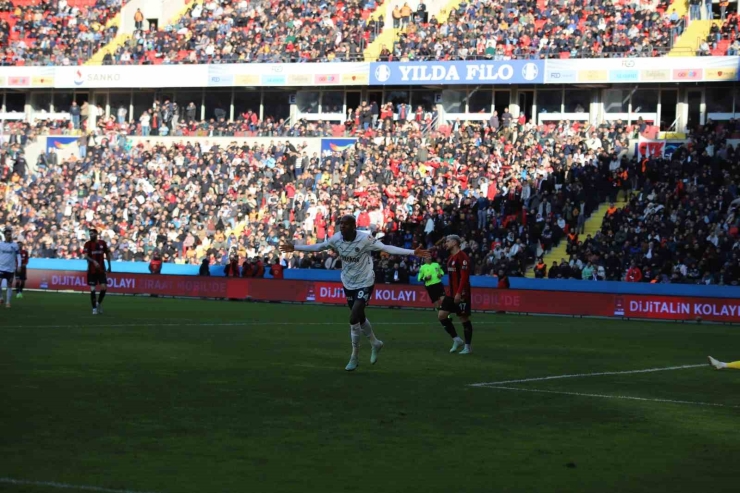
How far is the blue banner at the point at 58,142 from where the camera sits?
57.9 m

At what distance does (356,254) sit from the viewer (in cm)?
1583

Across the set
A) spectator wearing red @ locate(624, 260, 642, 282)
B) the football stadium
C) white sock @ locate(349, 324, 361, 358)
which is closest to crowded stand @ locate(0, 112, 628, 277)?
the football stadium

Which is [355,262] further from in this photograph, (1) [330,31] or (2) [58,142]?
(2) [58,142]

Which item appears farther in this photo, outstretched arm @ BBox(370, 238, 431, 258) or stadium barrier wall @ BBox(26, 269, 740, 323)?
stadium barrier wall @ BBox(26, 269, 740, 323)

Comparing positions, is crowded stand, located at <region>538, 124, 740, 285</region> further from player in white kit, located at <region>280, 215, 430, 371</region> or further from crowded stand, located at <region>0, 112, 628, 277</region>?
player in white kit, located at <region>280, 215, 430, 371</region>

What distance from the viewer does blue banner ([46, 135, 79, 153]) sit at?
57.9m

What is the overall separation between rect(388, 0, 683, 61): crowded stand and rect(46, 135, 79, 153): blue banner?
53.1 feet

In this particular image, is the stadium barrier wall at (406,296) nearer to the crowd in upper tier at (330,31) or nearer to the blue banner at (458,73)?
the blue banner at (458,73)

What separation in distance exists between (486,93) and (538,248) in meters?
14.8

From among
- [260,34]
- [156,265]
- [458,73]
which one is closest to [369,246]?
[156,265]

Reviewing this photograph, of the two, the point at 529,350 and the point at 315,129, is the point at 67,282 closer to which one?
the point at 315,129

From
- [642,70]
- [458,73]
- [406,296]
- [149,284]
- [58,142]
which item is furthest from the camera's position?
[58,142]

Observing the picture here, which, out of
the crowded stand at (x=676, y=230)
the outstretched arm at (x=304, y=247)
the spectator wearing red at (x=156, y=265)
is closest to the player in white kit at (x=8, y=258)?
the outstretched arm at (x=304, y=247)

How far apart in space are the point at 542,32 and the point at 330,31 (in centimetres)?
1033
